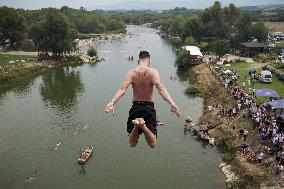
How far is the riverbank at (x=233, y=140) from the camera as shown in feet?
99.1

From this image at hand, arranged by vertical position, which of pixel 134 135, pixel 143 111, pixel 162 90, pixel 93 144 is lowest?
pixel 93 144

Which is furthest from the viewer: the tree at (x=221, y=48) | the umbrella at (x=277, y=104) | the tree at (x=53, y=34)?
the tree at (x=53, y=34)

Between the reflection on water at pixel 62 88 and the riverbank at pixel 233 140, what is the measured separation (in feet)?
63.2

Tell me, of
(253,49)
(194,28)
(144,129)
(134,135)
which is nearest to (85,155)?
(134,135)

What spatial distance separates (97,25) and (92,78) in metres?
98.3

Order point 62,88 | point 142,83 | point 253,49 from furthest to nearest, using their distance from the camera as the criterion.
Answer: point 253,49 < point 62,88 < point 142,83

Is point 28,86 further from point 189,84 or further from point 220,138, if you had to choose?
point 220,138

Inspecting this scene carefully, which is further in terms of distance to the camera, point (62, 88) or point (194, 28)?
point (194, 28)

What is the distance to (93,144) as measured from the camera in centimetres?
3962

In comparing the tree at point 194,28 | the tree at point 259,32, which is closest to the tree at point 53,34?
the tree at point 194,28

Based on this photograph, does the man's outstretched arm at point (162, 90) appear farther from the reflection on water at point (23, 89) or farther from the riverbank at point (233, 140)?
the reflection on water at point (23, 89)

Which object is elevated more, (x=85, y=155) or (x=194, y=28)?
(x=194, y=28)

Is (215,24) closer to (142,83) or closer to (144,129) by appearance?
(142,83)

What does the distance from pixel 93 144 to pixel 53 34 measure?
59.8m
